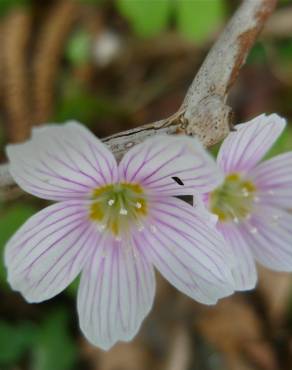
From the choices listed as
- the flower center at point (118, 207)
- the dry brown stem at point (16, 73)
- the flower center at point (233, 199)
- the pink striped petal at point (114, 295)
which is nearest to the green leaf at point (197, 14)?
the flower center at point (233, 199)

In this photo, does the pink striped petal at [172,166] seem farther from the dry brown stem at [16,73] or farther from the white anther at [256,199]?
the dry brown stem at [16,73]

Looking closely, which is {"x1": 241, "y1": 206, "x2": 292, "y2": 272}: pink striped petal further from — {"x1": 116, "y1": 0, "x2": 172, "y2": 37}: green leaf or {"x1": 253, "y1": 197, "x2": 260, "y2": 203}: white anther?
{"x1": 116, "y1": 0, "x2": 172, "y2": 37}: green leaf

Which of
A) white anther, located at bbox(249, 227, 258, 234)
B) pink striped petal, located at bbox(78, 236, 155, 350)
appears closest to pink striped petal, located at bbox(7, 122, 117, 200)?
pink striped petal, located at bbox(78, 236, 155, 350)

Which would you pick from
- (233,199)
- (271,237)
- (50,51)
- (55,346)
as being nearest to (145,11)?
(50,51)

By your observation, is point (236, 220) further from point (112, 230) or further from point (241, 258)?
point (112, 230)

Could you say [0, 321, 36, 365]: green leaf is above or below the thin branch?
below
